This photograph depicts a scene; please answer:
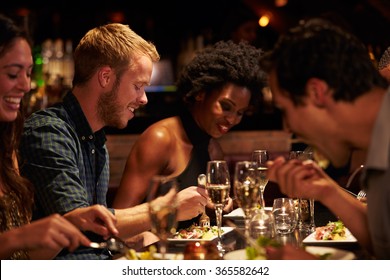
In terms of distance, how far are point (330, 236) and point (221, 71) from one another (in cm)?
122

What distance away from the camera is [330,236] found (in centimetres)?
262

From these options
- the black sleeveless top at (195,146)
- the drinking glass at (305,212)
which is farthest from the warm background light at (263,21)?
the drinking glass at (305,212)

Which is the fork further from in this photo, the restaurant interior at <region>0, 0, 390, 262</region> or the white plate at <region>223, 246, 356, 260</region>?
the restaurant interior at <region>0, 0, 390, 262</region>

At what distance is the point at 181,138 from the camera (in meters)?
3.61

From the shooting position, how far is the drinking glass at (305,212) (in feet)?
9.72

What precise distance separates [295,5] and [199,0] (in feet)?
3.09

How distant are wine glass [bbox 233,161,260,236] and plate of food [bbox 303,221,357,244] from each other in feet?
0.86

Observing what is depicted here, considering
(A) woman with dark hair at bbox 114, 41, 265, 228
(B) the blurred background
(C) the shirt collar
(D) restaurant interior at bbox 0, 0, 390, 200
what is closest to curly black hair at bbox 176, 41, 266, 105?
(A) woman with dark hair at bbox 114, 41, 265, 228

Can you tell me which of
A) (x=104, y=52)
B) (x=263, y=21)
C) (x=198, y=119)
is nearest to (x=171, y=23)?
(x=263, y=21)

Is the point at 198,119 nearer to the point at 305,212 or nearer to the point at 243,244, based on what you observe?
the point at 305,212

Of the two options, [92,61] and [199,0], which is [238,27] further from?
[92,61]

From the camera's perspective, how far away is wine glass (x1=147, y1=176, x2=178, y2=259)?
1.86m

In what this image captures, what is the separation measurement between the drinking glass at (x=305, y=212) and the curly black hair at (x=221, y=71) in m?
0.46
